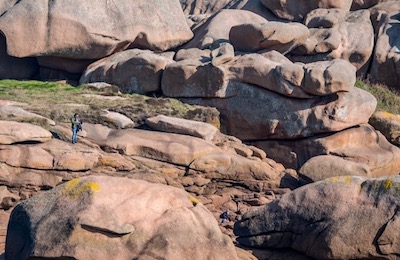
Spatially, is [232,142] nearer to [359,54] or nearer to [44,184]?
[44,184]

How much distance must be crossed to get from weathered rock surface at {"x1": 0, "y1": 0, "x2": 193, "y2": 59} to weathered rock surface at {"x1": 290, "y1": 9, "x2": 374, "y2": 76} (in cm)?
490

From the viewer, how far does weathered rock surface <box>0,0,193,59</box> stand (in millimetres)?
22656

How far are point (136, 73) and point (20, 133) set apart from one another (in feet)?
20.9

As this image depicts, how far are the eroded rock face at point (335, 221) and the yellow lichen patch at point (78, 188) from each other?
3340mm

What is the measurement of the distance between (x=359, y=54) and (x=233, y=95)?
5.57 meters

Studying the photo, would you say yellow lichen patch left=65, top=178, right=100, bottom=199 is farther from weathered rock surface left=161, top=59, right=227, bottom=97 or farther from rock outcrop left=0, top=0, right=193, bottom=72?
rock outcrop left=0, top=0, right=193, bottom=72

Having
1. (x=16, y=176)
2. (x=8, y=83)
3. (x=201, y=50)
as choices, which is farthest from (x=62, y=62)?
(x=16, y=176)

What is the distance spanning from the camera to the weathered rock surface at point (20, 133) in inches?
654

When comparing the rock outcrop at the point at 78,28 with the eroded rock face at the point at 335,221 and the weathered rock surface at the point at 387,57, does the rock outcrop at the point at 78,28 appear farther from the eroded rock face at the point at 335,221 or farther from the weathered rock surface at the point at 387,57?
the eroded rock face at the point at 335,221

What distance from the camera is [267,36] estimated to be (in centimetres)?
2298

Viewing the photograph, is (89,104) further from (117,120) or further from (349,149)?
(349,149)

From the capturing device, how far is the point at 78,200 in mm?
11844

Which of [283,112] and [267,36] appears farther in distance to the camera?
[267,36]

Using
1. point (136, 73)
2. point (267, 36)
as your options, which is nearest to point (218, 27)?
point (267, 36)
